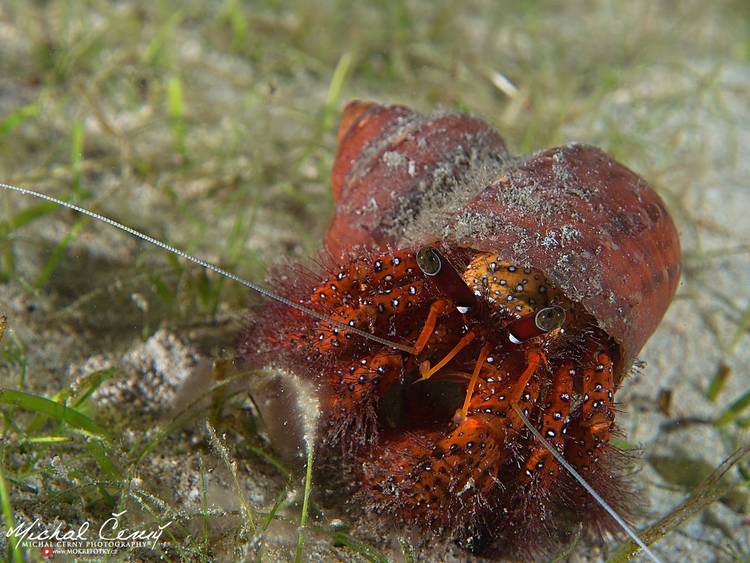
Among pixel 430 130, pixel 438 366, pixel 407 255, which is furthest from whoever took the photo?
pixel 430 130

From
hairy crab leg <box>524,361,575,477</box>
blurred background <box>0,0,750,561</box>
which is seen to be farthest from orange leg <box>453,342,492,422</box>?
blurred background <box>0,0,750,561</box>

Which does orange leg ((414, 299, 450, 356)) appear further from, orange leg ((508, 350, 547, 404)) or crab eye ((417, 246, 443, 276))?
orange leg ((508, 350, 547, 404))

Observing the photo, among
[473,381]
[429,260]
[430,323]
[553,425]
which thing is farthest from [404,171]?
[553,425]

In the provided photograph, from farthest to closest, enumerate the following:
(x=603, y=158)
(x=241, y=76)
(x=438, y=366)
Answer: (x=241, y=76) < (x=603, y=158) < (x=438, y=366)

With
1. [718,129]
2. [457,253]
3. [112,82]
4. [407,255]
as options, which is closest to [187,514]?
[407,255]

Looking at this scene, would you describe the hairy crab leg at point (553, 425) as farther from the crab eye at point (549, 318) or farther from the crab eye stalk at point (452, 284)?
the crab eye stalk at point (452, 284)

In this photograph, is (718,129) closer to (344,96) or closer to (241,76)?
(344,96)
